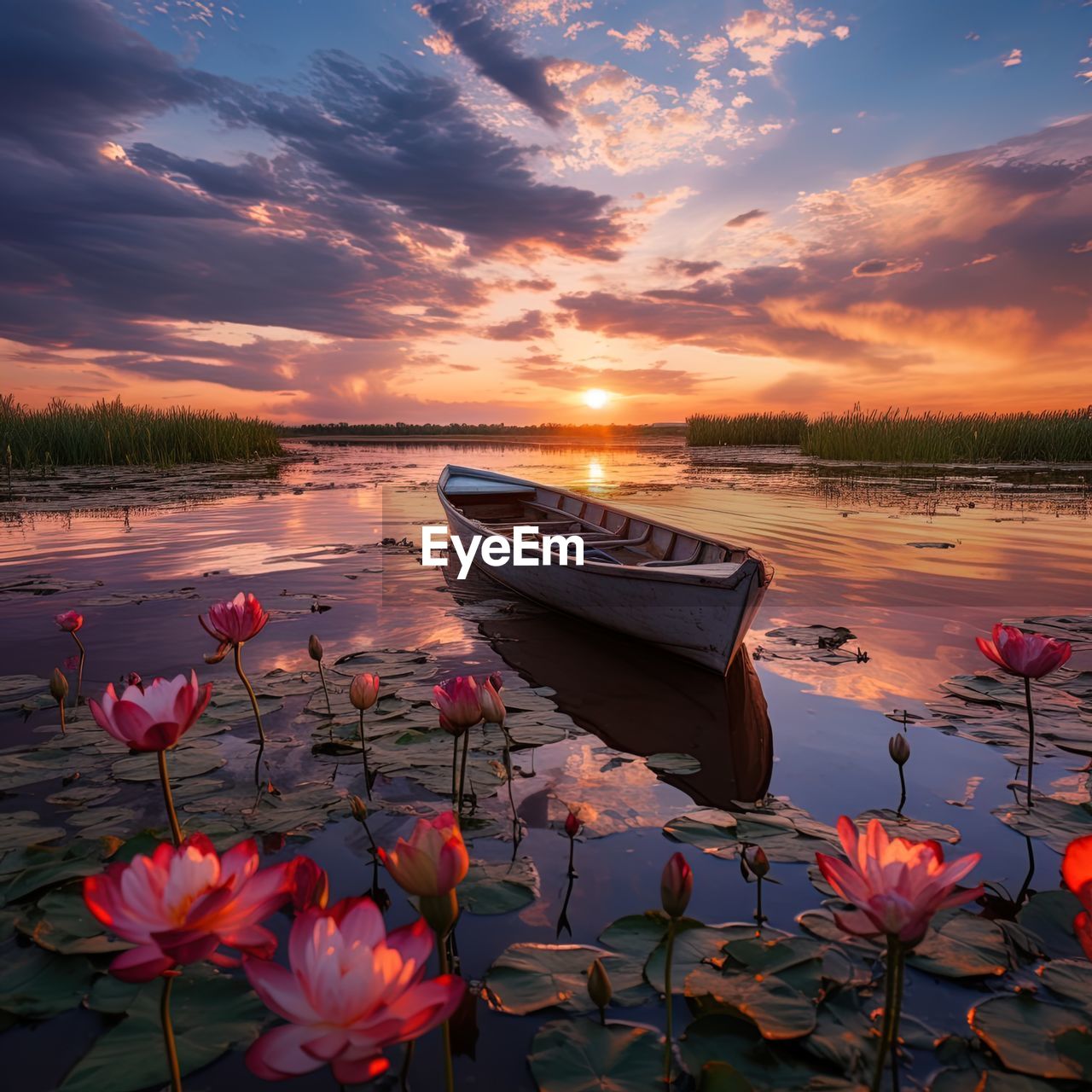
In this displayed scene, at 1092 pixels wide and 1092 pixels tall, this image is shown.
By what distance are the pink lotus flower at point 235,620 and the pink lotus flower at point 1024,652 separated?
2.63m

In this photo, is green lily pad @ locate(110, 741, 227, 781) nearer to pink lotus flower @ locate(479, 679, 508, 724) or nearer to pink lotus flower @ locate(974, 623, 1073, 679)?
pink lotus flower @ locate(479, 679, 508, 724)

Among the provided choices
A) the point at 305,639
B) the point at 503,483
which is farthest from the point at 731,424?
the point at 305,639

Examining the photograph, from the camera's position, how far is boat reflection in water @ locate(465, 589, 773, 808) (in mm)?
3096

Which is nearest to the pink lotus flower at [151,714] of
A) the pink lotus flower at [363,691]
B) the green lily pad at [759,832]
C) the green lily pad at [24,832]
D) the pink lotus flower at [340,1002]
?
the pink lotus flower at [340,1002]

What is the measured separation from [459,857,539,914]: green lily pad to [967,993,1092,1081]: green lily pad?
1219mm

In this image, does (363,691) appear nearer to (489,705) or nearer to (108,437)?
(489,705)

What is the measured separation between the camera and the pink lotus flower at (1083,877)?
3.13ft

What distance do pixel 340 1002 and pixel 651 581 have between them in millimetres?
3579

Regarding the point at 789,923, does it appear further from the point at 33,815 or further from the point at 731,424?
the point at 731,424

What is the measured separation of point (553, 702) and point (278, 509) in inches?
400

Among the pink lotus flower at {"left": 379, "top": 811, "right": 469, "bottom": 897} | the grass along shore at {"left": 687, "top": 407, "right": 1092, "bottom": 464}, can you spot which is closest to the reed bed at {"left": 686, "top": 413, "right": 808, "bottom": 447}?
the grass along shore at {"left": 687, "top": 407, "right": 1092, "bottom": 464}

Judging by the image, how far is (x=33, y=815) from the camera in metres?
2.55

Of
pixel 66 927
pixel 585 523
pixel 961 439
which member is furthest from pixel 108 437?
Result: pixel 961 439

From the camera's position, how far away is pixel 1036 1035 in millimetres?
1528
